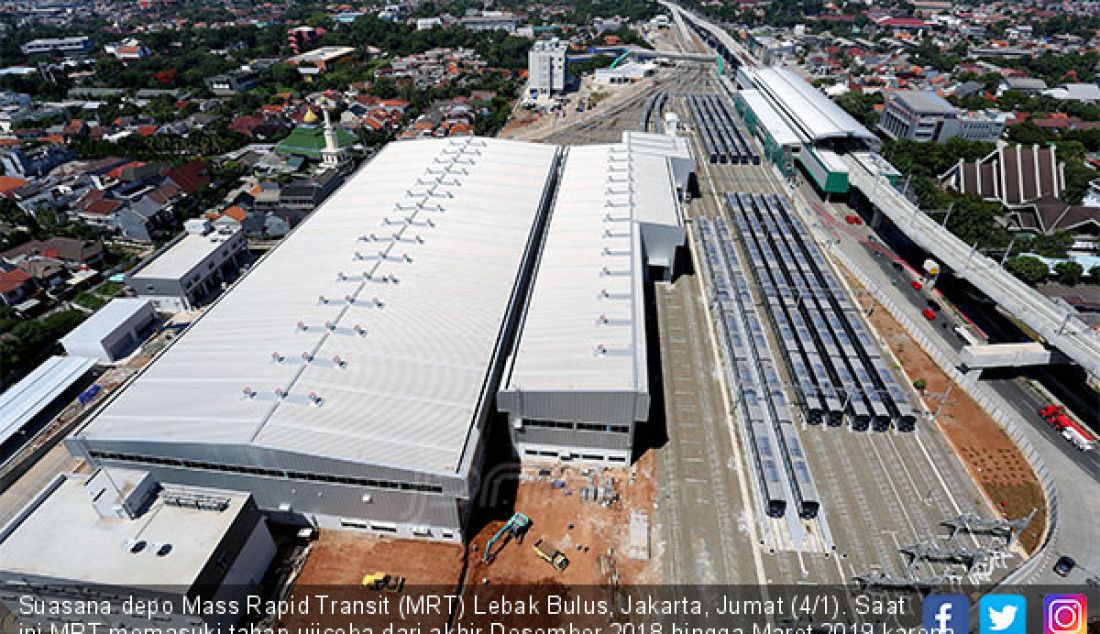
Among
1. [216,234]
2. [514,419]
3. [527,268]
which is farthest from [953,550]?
[216,234]

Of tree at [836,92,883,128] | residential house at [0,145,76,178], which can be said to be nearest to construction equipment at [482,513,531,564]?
residential house at [0,145,76,178]

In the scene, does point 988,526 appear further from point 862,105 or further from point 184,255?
point 862,105

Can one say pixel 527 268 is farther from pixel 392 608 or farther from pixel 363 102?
pixel 363 102

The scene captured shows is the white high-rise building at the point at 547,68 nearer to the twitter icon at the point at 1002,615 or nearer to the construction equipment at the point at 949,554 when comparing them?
the construction equipment at the point at 949,554

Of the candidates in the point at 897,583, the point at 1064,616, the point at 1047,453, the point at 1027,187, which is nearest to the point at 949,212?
the point at 1027,187

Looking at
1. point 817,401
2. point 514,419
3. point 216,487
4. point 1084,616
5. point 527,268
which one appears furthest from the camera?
point 527,268

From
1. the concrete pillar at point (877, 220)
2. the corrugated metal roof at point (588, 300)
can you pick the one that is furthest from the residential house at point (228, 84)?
the concrete pillar at point (877, 220)

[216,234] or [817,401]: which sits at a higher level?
[216,234]
